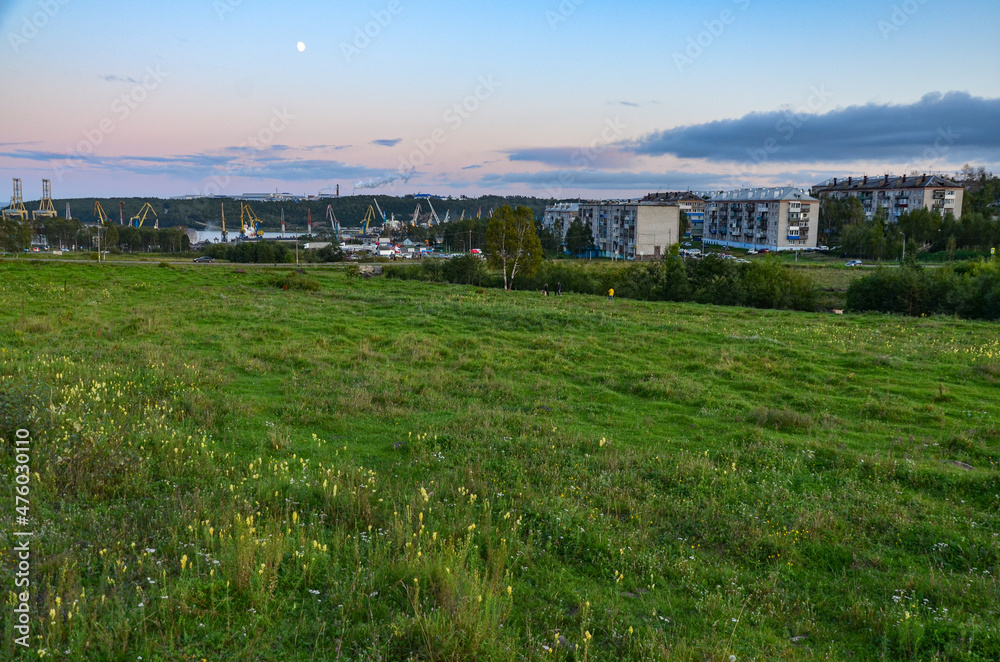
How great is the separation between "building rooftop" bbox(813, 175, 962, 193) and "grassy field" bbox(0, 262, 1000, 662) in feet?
401

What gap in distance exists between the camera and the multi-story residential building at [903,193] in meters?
116

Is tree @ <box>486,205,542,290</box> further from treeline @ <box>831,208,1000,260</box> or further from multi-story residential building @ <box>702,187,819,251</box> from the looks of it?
multi-story residential building @ <box>702,187,819,251</box>

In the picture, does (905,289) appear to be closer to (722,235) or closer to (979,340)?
(979,340)

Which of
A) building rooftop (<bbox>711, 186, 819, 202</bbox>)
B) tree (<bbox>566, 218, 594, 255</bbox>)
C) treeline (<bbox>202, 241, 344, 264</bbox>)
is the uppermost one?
building rooftop (<bbox>711, 186, 819, 202</bbox>)

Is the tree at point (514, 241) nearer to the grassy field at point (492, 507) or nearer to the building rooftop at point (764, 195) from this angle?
the grassy field at point (492, 507)

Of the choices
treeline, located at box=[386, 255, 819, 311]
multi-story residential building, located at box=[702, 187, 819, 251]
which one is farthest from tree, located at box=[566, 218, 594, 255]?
treeline, located at box=[386, 255, 819, 311]

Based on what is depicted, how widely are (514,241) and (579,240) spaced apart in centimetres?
6549

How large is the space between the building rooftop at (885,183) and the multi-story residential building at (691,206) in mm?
26254

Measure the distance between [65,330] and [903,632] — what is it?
2403 centimetres

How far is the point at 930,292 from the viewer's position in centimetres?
3869

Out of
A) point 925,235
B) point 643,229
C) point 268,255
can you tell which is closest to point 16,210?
point 268,255

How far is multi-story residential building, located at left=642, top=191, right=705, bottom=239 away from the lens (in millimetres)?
153575

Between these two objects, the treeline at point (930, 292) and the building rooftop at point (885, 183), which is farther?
the building rooftop at point (885, 183)

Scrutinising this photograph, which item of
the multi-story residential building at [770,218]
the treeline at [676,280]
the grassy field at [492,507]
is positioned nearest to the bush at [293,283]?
the treeline at [676,280]
